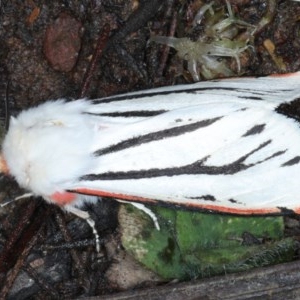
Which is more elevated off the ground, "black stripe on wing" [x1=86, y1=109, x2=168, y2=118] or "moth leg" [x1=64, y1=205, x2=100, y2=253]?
"black stripe on wing" [x1=86, y1=109, x2=168, y2=118]

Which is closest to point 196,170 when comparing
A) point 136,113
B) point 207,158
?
point 207,158

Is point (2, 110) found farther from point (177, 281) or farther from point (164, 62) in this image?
point (177, 281)

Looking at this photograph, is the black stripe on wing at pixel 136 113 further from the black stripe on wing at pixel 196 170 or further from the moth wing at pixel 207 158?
the black stripe on wing at pixel 196 170

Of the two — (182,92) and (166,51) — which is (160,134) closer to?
(182,92)

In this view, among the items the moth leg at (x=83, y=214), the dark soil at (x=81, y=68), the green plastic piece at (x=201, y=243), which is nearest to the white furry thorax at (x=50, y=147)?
the moth leg at (x=83, y=214)

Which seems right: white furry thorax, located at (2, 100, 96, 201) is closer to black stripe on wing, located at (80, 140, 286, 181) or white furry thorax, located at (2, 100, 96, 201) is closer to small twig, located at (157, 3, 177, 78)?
black stripe on wing, located at (80, 140, 286, 181)

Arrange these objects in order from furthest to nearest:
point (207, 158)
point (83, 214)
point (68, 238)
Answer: point (68, 238) < point (83, 214) < point (207, 158)

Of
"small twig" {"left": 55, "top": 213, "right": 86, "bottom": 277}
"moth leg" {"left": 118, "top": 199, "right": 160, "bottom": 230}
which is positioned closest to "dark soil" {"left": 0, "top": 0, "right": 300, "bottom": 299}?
"small twig" {"left": 55, "top": 213, "right": 86, "bottom": 277}
